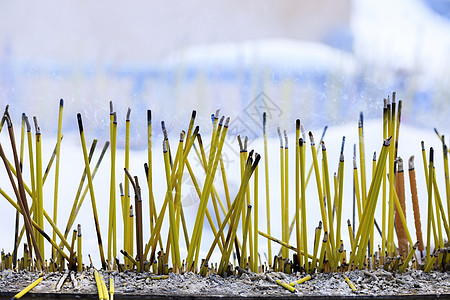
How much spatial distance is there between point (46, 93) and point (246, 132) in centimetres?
74

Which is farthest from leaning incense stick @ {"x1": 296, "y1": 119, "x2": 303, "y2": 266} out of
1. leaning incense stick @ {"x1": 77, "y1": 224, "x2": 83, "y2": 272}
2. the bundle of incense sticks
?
leaning incense stick @ {"x1": 77, "y1": 224, "x2": 83, "y2": 272}

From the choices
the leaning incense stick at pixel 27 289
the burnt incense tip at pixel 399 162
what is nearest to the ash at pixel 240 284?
the leaning incense stick at pixel 27 289

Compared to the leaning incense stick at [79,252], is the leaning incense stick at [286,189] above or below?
above

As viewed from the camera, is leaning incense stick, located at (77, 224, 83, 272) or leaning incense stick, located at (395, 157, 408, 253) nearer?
leaning incense stick, located at (77, 224, 83, 272)

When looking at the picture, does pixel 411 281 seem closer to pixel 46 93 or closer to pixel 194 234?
pixel 194 234

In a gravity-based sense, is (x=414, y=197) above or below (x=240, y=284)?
above

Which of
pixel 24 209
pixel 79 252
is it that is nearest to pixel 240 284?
pixel 79 252

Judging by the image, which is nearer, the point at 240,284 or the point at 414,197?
the point at 240,284

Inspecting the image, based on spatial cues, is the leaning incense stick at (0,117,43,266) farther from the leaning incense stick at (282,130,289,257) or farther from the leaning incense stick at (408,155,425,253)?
the leaning incense stick at (408,155,425,253)

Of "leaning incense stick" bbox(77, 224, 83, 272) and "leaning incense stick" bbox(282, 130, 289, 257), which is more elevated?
"leaning incense stick" bbox(282, 130, 289, 257)

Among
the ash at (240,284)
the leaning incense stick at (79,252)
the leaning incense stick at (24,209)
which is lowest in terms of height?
the ash at (240,284)

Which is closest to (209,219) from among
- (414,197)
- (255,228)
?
(255,228)

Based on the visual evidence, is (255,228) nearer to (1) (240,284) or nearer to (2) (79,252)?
(1) (240,284)

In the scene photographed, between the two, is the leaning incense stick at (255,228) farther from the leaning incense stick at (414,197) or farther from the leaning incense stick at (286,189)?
the leaning incense stick at (414,197)
